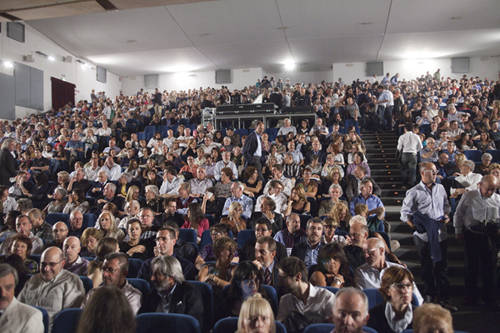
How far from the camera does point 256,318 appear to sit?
1.69 m

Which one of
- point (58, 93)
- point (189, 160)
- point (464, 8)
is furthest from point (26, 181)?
point (464, 8)

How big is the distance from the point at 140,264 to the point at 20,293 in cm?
82

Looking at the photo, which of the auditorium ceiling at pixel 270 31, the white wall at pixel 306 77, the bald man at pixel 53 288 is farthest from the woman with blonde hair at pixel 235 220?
the white wall at pixel 306 77

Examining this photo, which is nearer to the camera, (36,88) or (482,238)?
(482,238)

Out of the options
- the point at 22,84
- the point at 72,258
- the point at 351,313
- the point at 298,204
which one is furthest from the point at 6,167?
the point at 351,313

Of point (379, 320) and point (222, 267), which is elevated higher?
point (222, 267)

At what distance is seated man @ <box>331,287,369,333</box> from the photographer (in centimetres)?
171

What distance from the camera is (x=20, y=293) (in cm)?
246

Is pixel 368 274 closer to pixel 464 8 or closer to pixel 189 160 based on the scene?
pixel 189 160

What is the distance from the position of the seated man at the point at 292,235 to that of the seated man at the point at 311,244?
25 centimetres

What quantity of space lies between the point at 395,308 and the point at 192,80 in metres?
16.9

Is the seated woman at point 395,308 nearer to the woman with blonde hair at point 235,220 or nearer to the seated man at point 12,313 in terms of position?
the seated man at point 12,313

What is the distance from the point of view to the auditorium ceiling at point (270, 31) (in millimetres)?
10188

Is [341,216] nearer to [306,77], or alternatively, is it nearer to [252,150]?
[252,150]
